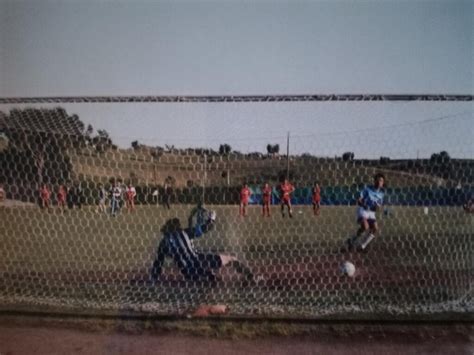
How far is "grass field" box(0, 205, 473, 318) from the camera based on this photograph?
153 inches

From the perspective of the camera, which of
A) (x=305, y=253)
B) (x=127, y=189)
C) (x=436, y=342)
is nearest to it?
(x=436, y=342)

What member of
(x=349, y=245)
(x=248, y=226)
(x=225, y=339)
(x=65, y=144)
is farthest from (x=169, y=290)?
(x=248, y=226)

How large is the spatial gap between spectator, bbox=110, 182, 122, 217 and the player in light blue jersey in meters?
3.88

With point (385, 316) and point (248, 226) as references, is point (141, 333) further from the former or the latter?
point (248, 226)

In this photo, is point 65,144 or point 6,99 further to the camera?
point 65,144

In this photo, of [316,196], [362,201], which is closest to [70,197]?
[362,201]

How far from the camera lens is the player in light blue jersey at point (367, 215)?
6508 mm

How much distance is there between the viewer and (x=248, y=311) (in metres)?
3.71

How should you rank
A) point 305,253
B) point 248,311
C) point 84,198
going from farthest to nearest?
1. point 84,198
2. point 305,253
3. point 248,311

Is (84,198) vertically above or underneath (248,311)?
above

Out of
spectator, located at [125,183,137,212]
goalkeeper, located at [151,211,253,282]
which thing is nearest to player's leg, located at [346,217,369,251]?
goalkeeper, located at [151,211,253,282]

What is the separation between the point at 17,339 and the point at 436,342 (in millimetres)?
3148

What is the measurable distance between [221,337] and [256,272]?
1818 mm

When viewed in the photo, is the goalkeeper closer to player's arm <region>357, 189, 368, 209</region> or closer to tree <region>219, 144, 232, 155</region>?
tree <region>219, 144, 232, 155</region>
